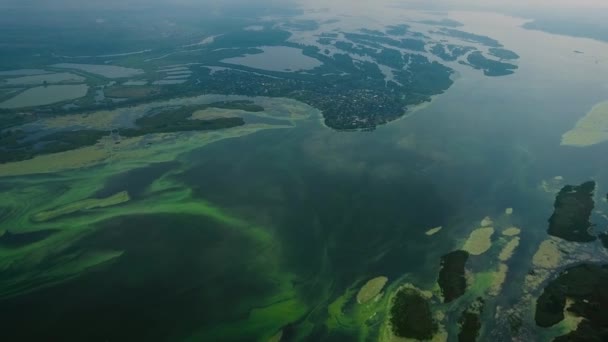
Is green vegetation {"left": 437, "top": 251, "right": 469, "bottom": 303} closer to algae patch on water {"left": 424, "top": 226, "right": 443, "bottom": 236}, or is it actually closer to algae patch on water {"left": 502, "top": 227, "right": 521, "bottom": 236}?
algae patch on water {"left": 424, "top": 226, "right": 443, "bottom": 236}

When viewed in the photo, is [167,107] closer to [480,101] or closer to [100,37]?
[480,101]

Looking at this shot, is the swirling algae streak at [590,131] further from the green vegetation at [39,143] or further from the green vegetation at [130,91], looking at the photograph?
the green vegetation at [130,91]

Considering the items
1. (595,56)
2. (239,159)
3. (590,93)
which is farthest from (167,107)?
(595,56)

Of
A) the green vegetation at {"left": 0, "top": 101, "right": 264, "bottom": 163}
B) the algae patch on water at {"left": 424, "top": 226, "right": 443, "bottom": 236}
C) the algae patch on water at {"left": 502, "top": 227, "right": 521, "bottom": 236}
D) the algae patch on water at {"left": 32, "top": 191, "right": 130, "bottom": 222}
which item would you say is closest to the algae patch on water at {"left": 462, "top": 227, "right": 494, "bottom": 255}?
the algae patch on water at {"left": 502, "top": 227, "right": 521, "bottom": 236}

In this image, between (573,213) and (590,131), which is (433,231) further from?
(590,131)

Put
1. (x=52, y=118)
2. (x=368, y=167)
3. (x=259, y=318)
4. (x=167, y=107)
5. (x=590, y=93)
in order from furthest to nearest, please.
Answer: (x=590, y=93) → (x=167, y=107) → (x=52, y=118) → (x=368, y=167) → (x=259, y=318)

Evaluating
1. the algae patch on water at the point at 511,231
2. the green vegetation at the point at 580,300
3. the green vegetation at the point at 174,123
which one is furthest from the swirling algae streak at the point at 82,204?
the algae patch on water at the point at 511,231
